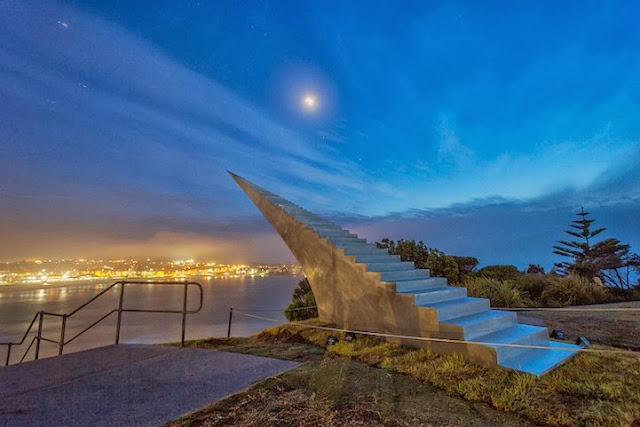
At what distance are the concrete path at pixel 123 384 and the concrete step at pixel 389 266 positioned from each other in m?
2.07

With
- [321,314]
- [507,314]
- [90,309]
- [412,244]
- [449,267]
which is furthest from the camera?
[90,309]

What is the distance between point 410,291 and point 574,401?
2.18 meters

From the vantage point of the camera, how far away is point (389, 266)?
5246 mm

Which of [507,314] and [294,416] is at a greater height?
[507,314]

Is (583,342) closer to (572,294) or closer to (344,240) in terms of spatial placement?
(344,240)

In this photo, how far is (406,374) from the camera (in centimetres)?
320

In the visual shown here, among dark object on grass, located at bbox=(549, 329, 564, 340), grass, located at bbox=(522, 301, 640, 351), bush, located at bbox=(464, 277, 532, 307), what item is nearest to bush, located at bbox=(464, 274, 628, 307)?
bush, located at bbox=(464, 277, 532, 307)

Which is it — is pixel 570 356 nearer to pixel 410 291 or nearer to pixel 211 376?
pixel 410 291

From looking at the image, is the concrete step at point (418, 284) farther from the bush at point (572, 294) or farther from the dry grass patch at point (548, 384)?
the bush at point (572, 294)

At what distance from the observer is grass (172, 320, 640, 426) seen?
7.32 feet

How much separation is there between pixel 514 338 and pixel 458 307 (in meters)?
0.70

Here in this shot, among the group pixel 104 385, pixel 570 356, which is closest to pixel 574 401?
pixel 570 356

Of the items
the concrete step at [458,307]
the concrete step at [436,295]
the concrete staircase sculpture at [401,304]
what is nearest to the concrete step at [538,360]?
the concrete staircase sculpture at [401,304]

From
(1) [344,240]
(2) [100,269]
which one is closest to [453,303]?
(1) [344,240]
